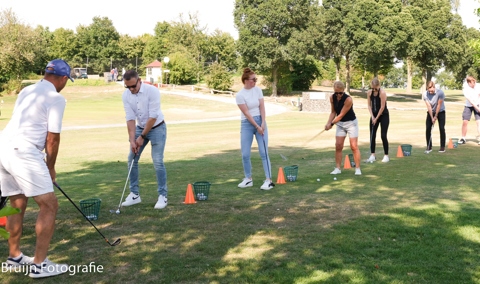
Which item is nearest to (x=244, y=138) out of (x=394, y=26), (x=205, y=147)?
(x=205, y=147)

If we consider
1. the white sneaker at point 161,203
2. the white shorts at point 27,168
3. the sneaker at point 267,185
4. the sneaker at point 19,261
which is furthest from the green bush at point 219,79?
the white shorts at point 27,168

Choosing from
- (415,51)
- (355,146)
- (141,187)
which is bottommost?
(141,187)

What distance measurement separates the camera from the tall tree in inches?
2247

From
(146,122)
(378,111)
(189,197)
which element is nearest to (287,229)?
(189,197)

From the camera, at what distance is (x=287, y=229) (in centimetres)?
598

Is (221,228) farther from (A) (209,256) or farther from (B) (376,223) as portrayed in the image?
(B) (376,223)

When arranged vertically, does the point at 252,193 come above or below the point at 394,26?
below

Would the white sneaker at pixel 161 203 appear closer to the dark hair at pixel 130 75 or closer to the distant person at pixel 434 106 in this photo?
the dark hair at pixel 130 75

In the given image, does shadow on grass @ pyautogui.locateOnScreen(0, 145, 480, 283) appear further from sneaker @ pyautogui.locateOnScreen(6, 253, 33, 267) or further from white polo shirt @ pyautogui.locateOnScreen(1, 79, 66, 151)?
white polo shirt @ pyautogui.locateOnScreen(1, 79, 66, 151)

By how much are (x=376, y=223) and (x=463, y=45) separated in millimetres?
61251

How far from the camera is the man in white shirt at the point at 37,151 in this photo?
4414 mm

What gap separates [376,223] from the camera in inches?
239

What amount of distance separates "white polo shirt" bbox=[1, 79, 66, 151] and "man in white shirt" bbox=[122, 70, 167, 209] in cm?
262

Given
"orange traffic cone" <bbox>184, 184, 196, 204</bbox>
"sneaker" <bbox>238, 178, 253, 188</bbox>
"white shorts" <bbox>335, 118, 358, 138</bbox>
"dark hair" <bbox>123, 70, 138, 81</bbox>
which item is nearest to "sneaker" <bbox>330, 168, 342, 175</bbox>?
"white shorts" <bbox>335, 118, 358, 138</bbox>
